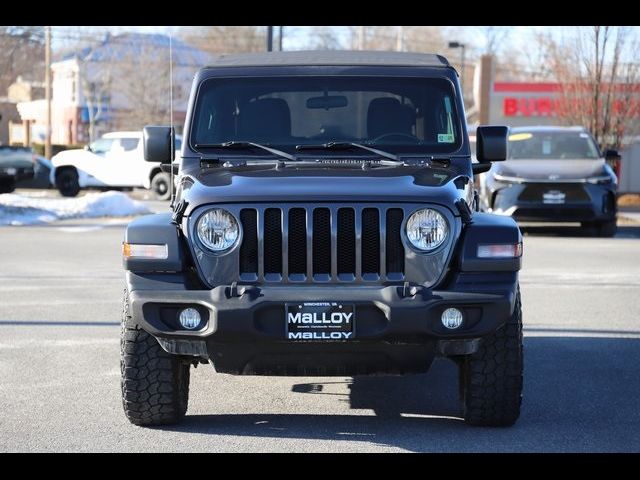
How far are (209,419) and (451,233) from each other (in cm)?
175

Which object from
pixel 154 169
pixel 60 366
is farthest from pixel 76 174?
pixel 60 366

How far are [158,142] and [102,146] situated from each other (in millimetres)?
24662

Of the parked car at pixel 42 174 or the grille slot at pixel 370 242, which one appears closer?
the grille slot at pixel 370 242

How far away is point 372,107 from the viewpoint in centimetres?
767

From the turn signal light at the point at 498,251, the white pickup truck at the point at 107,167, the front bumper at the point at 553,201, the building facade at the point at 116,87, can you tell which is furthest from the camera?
the building facade at the point at 116,87

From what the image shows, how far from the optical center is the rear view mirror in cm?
764

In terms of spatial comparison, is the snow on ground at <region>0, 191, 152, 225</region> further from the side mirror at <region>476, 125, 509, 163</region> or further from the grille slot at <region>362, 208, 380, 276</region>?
the grille slot at <region>362, 208, 380, 276</region>

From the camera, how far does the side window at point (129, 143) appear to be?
31258 millimetres

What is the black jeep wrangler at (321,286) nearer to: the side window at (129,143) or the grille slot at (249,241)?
the grille slot at (249,241)

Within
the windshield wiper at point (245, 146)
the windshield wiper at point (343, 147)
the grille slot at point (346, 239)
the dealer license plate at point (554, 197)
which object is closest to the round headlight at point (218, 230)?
the grille slot at point (346, 239)

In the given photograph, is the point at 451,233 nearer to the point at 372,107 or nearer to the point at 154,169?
the point at 372,107

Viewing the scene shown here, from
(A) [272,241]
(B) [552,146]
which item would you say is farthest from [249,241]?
(B) [552,146]

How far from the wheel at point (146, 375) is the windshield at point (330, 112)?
1655 millimetres

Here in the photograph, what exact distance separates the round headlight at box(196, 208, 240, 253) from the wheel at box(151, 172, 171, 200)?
2399cm
